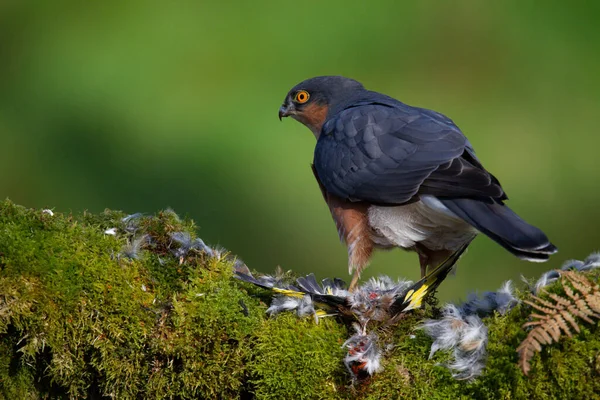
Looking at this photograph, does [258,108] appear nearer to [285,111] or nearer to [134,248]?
[285,111]

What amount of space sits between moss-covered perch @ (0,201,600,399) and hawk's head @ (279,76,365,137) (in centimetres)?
227

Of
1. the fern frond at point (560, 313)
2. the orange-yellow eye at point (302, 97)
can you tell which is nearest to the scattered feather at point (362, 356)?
the fern frond at point (560, 313)

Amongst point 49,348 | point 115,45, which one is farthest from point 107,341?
point 115,45

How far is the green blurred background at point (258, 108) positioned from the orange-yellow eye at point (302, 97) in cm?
156

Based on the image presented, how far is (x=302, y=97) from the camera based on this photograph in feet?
16.8

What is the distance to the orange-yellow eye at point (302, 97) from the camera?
5100 mm

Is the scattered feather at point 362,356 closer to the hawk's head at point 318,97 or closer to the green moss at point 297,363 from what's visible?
the green moss at point 297,363

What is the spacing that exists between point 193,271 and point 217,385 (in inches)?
16.8

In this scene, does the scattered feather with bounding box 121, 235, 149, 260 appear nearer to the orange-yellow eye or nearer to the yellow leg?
the yellow leg

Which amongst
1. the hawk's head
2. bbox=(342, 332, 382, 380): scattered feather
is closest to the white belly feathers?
bbox=(342, 332, 382, 380): scattered feather

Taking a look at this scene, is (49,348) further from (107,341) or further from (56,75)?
(56,75)

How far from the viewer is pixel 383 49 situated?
744 cm

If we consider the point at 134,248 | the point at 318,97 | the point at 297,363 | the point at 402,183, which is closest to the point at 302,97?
the point at 318,97

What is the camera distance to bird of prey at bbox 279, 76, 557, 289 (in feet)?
11.4
